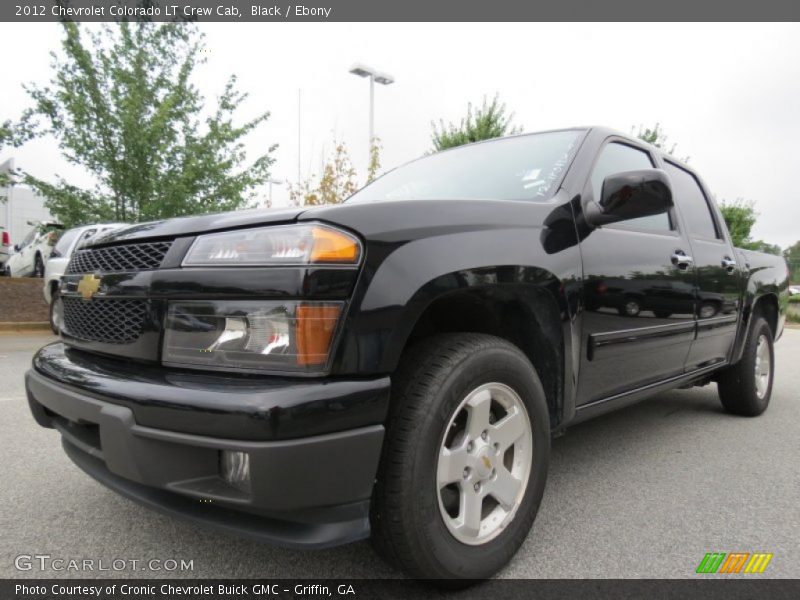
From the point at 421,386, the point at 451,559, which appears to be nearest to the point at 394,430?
the point at 421,386

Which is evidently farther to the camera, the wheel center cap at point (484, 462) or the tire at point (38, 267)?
the tire at point (38, 267)

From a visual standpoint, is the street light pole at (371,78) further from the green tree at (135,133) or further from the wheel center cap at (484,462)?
the wheel center cap at (484,462)

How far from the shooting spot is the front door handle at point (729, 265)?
3.29m

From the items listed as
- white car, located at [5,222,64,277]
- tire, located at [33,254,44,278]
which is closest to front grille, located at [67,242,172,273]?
white car, located at [5,222,64,277]

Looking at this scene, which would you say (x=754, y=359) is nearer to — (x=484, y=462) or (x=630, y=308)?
(x=630, y=308)

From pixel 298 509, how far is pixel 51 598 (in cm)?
89

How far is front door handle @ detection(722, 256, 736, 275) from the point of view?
10.8 feet

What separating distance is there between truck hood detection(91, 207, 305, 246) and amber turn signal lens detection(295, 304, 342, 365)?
29 cm

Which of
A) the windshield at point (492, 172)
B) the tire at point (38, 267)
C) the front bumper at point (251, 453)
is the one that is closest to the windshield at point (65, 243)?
the tire at point (38, 267)

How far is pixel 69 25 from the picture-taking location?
8797 mm

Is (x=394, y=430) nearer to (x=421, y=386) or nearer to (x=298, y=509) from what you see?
(x=421, y=386)

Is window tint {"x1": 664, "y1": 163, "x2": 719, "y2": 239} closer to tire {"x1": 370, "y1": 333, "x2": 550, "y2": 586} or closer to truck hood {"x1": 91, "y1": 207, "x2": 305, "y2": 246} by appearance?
tire {"x1": 370, "y1": 333, "x2": 550, "y2": 586}

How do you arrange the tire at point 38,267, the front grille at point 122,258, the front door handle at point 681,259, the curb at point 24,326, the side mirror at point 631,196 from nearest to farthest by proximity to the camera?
the front grille at point 122,258 < the side mirror at point 631,196 < the front door handle at point 681,259 < the curb at point 24,326 < the tire at point 38,267

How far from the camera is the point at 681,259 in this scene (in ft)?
8.99
